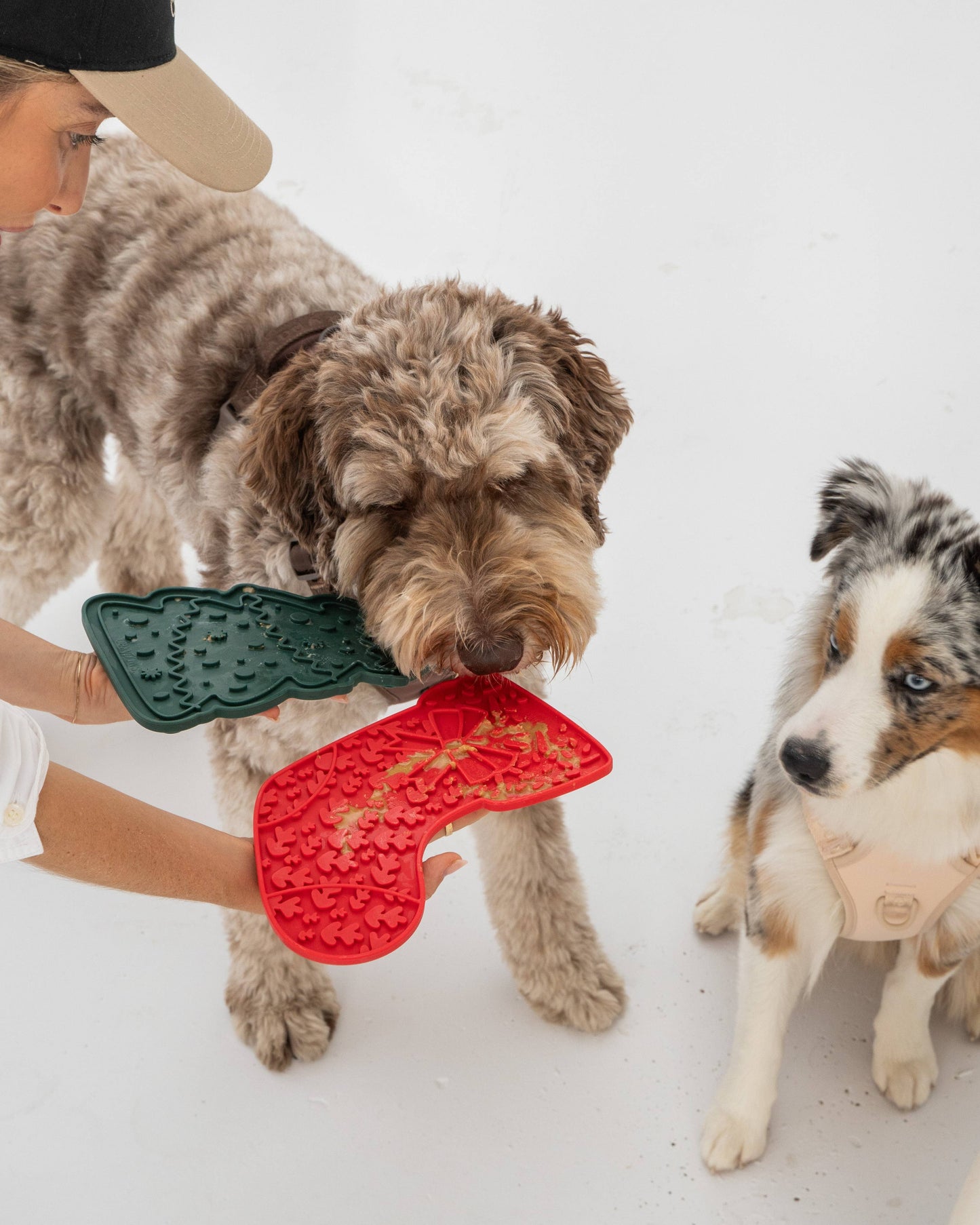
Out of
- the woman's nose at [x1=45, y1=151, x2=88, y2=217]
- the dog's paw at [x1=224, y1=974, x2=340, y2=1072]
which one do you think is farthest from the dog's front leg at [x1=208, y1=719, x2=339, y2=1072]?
the woman's nose at [x1=45, y1=151, x2=88, y2=217]

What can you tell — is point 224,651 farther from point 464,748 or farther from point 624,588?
point 624,588

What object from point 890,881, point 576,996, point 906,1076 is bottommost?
point 576,996

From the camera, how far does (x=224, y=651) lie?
6.94ft

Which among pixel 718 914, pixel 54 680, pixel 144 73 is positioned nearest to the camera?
pixel 144 73

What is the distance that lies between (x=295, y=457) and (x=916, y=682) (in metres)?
1.14

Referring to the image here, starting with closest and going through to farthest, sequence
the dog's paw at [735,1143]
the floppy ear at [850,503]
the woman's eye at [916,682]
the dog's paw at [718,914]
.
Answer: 1. the woman's eye at [916,682]
2. the floppy ear at [850,503]
3. the dog's paw at [735,1143]
4. the dog's paw at [718,914]

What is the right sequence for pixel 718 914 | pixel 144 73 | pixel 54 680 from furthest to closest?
1. pixel 718 914
2. pixel 54 680
3. pixel 144 73

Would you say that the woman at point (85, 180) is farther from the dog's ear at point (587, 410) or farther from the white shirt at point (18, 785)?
the dog's ear at point (587, 410)

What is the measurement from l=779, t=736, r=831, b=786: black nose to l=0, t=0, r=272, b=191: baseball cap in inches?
52.7

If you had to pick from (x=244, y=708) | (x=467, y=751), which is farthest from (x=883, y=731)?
(x=244, y=708)

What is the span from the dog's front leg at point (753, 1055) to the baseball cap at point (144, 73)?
1726 mm

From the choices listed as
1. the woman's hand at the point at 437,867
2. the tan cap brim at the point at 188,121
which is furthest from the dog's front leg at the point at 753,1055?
the tan cap brim at the point at 188,121

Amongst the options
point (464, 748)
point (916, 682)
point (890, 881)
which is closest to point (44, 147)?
point (464, 748)

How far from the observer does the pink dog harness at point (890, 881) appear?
2.10 metres
